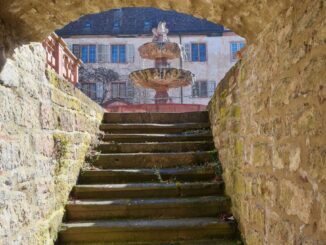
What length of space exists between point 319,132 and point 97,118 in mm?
3980

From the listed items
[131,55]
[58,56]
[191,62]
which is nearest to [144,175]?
[58,56]

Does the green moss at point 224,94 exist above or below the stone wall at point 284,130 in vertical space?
above

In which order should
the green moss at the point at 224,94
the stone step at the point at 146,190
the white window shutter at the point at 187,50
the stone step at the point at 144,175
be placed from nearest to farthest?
the green moss at the point at 224,94 < the stone step at the point at 146,190 < the stone step at the point at 144,175 < the white window shutter at the point at 187,50

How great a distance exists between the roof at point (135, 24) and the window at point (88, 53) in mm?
944

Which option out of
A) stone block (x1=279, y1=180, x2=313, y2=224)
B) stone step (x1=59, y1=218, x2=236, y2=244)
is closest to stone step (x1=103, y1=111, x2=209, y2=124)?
stone step (x1=59, y1=218, x2=236, y2=244)

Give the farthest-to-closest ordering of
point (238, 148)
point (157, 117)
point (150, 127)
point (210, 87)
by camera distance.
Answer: point (210, 87)
point (157, 117)
point (150, 127)
point (238, 148)

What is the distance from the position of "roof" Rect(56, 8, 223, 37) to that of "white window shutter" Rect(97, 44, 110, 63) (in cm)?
91

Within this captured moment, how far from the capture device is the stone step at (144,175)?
421cm

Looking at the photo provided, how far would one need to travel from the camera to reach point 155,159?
15.0 feet

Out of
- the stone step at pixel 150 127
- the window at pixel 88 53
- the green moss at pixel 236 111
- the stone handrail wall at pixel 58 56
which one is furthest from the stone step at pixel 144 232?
the window at pixel 88 53

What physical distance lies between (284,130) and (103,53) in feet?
66.9

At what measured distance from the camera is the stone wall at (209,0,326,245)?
5.22 ft

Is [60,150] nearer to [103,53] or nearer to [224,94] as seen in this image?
[224,94]

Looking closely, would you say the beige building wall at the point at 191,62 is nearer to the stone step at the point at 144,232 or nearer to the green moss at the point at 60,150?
the green moss at the point at 60,150
